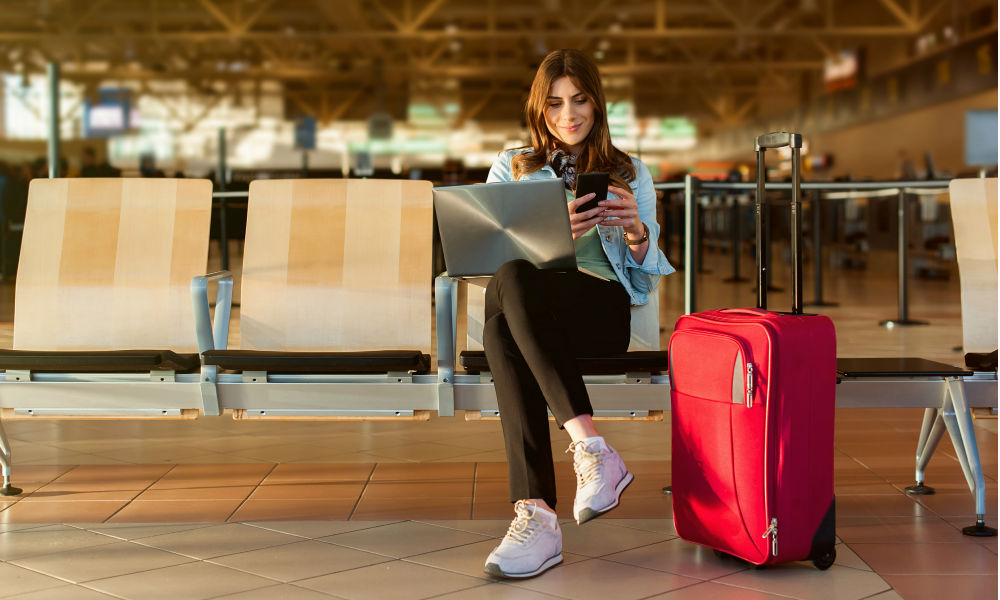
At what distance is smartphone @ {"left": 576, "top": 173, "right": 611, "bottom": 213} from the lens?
232cm

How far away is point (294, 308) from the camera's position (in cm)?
289

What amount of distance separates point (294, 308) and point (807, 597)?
1517 mm

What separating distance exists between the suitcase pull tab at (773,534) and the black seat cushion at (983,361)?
73 cm

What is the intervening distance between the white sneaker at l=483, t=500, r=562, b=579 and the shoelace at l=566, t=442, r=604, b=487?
0.36 ft

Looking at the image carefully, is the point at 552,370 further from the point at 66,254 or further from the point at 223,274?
the point at 66,254

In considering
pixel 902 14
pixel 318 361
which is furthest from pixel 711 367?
pixel 902 14

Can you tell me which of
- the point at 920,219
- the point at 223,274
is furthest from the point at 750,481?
the point at 920,219

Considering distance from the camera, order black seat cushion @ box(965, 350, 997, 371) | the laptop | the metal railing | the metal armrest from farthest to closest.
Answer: the metal railing
the metal armrest
black seat cushion @ box(965, 350, 997, 371)
the laptop

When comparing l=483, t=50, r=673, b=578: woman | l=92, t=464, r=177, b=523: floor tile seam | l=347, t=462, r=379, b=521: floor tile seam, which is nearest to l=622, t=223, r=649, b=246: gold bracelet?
l=483, t=50, r=673, b=578: woman

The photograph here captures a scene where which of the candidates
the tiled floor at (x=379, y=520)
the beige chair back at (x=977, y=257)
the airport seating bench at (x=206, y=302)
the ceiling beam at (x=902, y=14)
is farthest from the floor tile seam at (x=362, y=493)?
the ceiling beam at (x=902, y=14)

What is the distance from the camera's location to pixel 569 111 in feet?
8.55

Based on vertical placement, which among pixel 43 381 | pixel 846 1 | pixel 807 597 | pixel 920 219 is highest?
pixel 846 1

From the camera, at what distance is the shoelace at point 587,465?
6.99ft

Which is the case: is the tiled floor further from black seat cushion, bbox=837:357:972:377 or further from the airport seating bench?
black seat cushion, bbox=837:357:972:377
